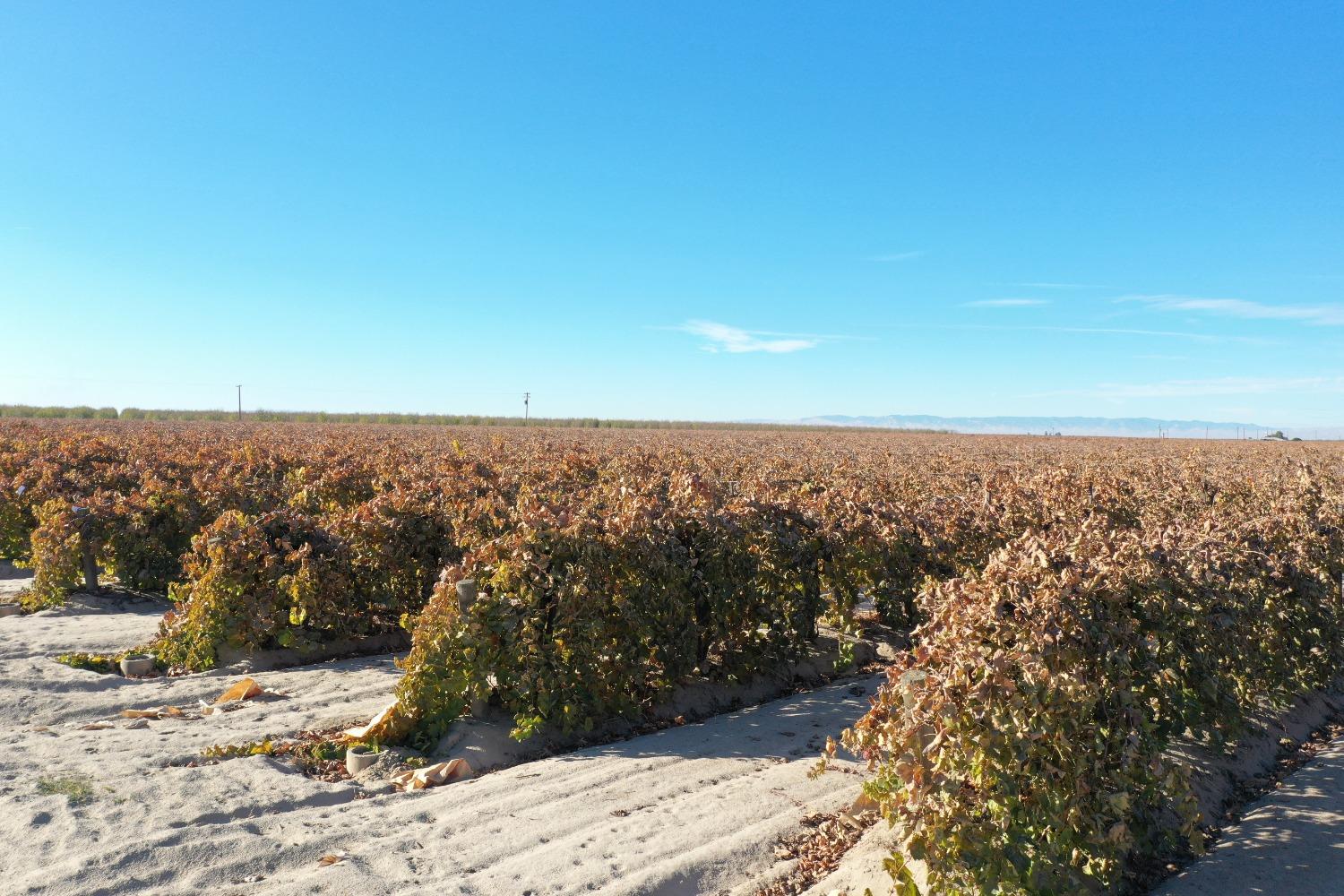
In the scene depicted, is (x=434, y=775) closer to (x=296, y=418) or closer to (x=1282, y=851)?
(x=1282, y=851)

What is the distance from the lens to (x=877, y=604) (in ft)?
27.6

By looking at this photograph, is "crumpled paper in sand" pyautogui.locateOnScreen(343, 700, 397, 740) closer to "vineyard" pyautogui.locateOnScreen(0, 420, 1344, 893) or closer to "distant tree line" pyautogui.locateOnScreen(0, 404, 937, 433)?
"vineyard" pyautogui.locateOnScreen(0, 420, 1344, 893)

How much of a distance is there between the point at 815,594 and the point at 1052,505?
2779mm

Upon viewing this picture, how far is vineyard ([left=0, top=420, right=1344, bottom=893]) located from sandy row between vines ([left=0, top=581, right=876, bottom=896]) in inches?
30.8

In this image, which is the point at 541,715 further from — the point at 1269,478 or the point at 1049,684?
the point at 1269,478

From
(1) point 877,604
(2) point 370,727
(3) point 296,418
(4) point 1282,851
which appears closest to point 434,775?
(2) point 370,727

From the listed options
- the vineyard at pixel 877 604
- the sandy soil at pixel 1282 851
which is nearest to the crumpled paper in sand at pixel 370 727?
the vineyard at pixel 877 604

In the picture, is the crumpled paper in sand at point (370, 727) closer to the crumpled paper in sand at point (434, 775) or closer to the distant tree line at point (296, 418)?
the crumpled paper in sand at point (434, 775)

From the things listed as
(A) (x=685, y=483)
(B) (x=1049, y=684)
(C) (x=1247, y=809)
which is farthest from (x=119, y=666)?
(C) (x=1247, y=809)

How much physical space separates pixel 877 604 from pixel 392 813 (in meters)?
5.20

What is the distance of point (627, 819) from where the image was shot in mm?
4758

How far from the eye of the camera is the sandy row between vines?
13.5 feet

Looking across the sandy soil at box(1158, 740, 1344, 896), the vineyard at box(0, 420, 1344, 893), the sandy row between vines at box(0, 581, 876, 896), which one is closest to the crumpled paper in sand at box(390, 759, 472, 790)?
the sandy row between vines at box(0, 581, 876, 896)

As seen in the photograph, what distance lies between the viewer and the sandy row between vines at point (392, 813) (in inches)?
163
